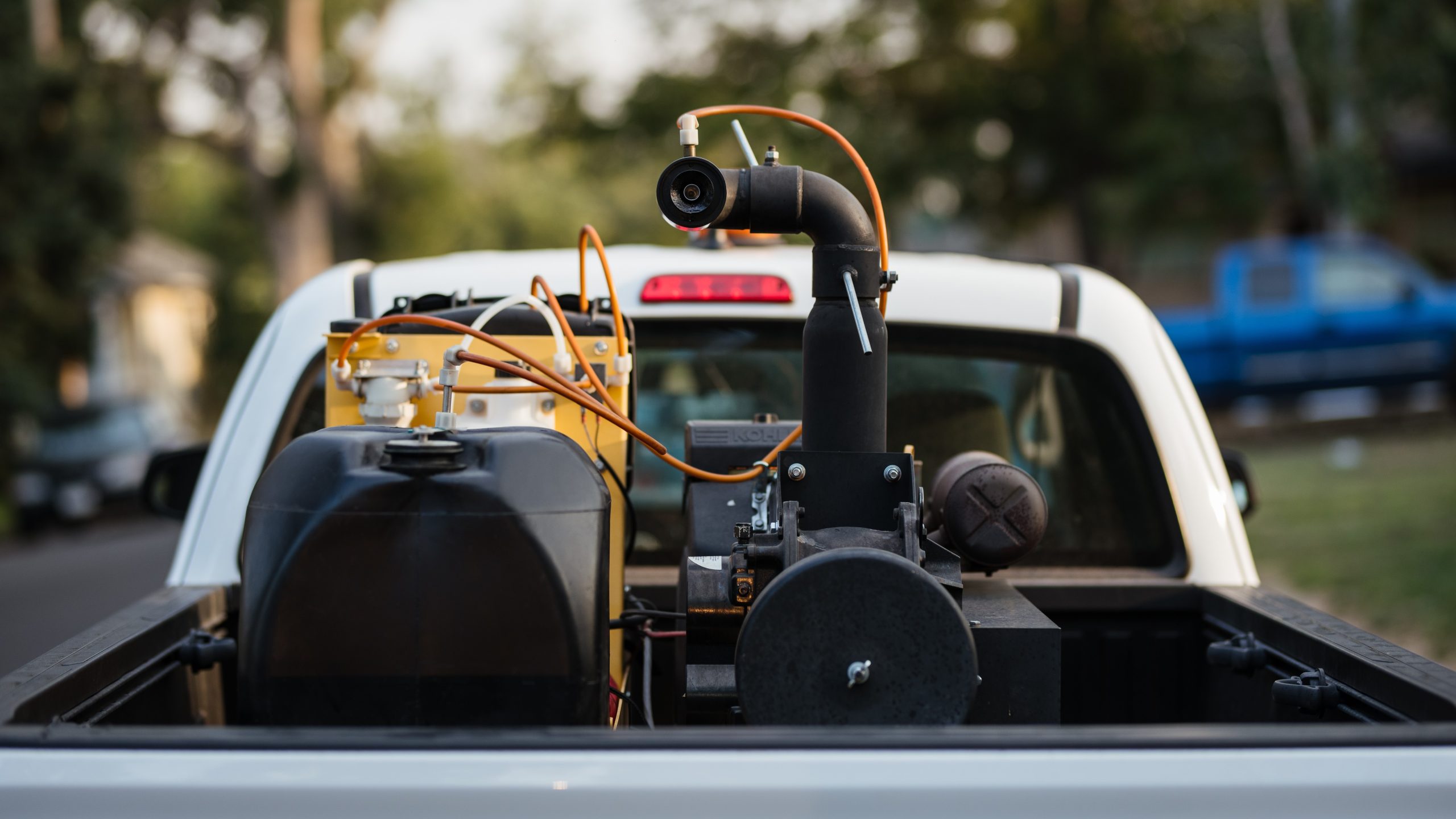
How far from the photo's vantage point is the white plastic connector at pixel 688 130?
6.73ft

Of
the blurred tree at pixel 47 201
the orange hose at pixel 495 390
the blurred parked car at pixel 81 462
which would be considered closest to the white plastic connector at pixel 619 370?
the orange hose at pixel 495 390

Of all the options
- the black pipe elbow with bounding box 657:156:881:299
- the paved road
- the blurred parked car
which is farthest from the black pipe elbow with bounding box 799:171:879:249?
the blurred parked car

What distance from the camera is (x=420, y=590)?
5.64ft

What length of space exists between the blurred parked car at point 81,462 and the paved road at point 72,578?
36 cm

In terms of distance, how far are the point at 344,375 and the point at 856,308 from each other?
3.03 ft

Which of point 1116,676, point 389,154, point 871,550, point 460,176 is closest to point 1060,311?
point 1116,676

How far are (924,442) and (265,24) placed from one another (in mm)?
28058

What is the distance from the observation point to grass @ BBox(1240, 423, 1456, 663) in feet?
24.8

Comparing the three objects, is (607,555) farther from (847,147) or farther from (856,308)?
(847,147)

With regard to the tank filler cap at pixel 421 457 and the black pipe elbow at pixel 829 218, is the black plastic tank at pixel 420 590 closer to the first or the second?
the tank filler cap at pixel 421 457

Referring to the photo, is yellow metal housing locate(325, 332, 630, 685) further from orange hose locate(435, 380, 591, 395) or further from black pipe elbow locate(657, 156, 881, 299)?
black pipe elbow locate(657, 156, 881, 299)

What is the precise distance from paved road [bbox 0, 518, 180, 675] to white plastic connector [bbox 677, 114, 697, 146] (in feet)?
21.6

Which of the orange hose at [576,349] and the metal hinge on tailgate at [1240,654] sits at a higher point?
the orange hose at [576,349]

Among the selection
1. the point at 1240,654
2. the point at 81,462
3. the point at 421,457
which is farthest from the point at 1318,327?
the point at 421,457
